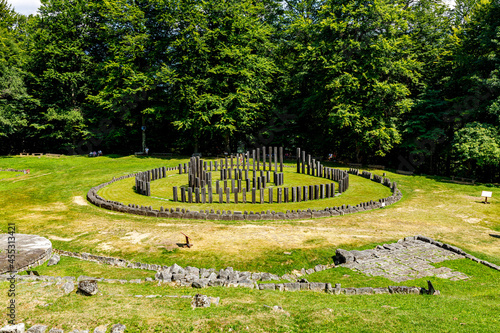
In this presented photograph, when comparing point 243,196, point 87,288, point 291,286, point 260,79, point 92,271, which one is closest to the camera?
point 87,288

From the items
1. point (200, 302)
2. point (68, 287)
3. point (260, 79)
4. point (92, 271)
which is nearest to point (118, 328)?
point (200, 302)

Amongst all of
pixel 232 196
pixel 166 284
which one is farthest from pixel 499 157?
pixel 166 284

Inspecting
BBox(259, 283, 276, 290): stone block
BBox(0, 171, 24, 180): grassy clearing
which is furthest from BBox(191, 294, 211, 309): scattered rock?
BBox(0, 171, 24, 180): grassy clearing

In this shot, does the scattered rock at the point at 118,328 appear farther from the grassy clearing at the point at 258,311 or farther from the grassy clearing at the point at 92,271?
the grassy clearing at the point at 92,271

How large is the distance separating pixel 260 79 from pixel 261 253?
36.6 meters

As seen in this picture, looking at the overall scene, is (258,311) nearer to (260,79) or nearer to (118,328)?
(118,328)

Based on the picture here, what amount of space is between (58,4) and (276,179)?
142 feet

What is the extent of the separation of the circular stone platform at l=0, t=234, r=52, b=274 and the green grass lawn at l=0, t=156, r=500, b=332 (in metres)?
0.61

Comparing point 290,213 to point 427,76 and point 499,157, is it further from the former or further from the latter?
point 427,76

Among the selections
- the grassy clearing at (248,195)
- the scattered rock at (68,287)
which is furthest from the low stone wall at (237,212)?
the scattered rock at (68,287)

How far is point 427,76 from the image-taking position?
127 ft

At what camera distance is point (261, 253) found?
14164 mm

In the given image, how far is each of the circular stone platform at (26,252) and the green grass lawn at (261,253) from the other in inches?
23.9

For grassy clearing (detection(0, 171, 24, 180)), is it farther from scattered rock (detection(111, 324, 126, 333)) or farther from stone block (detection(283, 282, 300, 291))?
stone block (detection(283, 282, 300, 291))
